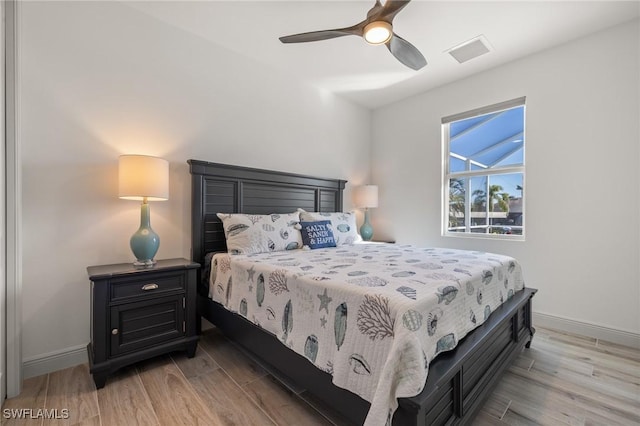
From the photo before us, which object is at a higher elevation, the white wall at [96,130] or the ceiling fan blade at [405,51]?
the ceiling fan blade at [405,51]

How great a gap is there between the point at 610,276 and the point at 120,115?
170 inches

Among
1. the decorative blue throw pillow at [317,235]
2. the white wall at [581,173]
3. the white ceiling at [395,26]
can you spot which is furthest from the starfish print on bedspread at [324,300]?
the white wall at [581,173]

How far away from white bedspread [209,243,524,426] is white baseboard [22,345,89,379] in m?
1.05

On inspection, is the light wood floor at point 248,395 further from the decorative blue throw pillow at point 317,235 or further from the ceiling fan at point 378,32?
the ceiling fan at point 378,32

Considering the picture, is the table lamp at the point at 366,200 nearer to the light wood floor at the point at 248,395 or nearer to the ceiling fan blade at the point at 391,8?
the light wood floor at the point at 248,395

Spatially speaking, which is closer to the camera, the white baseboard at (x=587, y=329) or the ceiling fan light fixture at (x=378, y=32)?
the ceiling fan light fixture at (x=378, y=32)

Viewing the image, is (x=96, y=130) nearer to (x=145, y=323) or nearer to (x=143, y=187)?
(x=143, y=187)

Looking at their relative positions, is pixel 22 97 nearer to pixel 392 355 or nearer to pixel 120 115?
pixel 120 115

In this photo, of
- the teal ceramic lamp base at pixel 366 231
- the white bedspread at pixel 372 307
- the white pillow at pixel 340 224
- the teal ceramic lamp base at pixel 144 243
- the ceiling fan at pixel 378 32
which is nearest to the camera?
the white bedspread at pixel 372 307

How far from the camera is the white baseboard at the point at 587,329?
2305mm

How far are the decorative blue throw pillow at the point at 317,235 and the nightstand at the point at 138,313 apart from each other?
103 cm

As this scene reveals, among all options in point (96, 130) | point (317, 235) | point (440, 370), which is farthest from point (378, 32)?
point (96, 130)

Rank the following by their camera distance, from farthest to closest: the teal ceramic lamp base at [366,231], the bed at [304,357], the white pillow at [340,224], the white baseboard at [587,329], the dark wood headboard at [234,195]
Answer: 1. the teal ceramic lamp base at [366,231]
2. the white pillow at [340,224]
3. the dark wood headboard at [234,195]
4. the white baseboard at [587,329]
5. the bed at [304,357]

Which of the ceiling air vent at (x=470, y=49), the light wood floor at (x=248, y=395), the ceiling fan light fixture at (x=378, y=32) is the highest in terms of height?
the ceiling air vent at (x=470, y=49)
